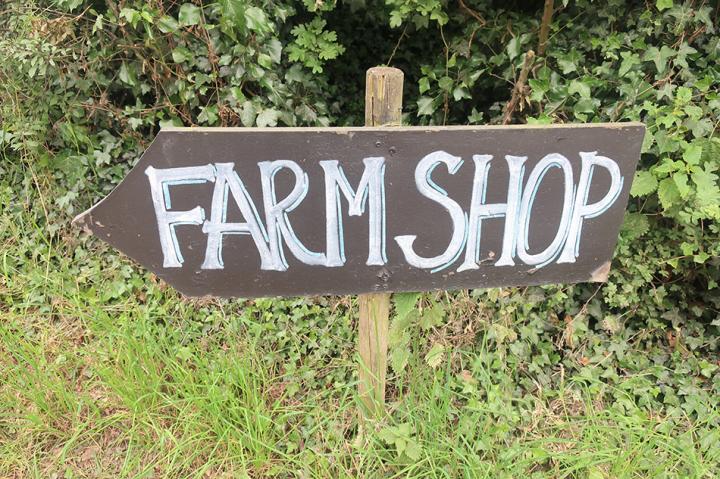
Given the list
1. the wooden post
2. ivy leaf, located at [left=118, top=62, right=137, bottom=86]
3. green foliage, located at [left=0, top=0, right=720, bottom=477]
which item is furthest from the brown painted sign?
ivy leaf, located at [left=118, top=62, right=137, bottom=86]

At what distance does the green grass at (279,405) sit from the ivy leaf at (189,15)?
1.27m

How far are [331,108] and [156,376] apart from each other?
1.82m

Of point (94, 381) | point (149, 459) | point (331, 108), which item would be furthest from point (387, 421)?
point (331, 108)

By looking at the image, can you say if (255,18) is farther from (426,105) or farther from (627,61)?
(627,61)

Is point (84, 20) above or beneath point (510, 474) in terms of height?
above

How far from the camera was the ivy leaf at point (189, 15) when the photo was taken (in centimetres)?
232

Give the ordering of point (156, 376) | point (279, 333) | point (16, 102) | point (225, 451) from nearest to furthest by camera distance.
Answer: point (225, 451) < point (156, 376) < point (279, 333) < point (16, 102)

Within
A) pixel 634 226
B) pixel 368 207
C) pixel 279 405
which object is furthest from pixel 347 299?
pixel 634 226

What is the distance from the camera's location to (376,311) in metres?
1.67

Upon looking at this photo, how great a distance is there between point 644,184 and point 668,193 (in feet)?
0.31

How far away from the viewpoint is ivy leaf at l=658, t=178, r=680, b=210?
212cm

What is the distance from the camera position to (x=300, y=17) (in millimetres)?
2961

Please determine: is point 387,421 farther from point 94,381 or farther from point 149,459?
point 94,381

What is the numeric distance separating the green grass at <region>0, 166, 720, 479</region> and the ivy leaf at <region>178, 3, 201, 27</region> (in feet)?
4.18
